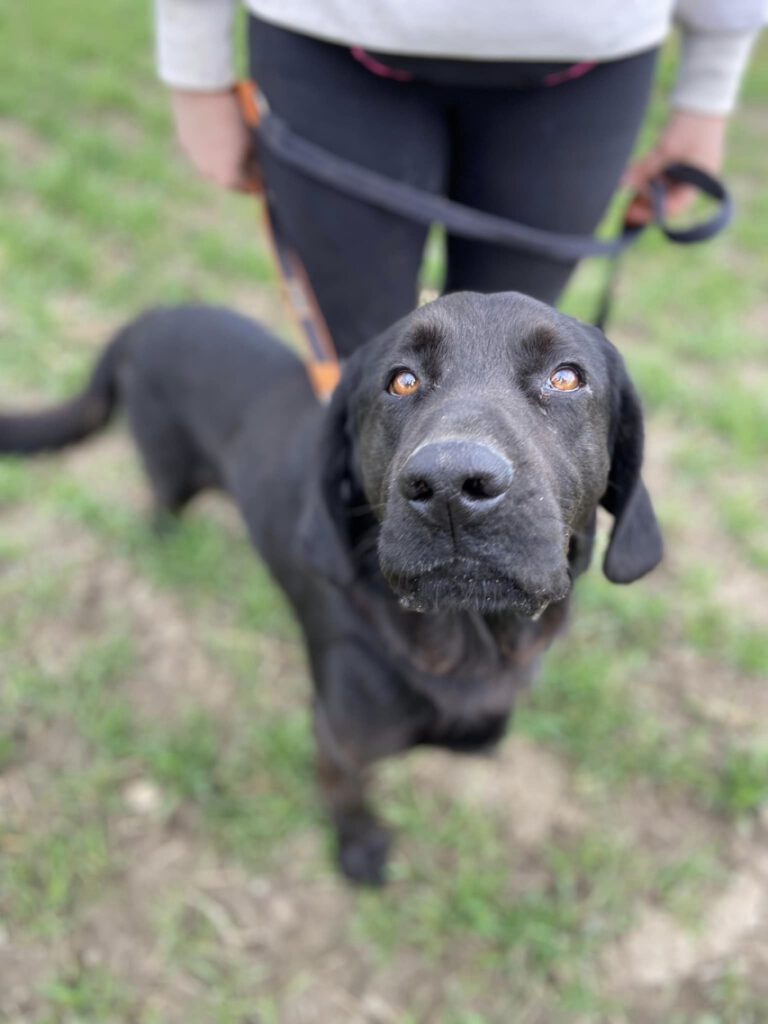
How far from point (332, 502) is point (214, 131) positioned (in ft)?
2.78

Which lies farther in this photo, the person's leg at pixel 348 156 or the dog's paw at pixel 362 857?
the dog's paw at pixel 362 857

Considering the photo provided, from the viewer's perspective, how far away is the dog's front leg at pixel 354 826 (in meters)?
2.03

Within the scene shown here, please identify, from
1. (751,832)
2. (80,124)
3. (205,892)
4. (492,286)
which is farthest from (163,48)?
(80,124)

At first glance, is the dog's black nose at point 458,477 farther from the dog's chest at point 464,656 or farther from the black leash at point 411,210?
the black leash at point 411,210

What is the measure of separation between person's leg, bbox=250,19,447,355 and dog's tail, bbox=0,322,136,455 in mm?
1139

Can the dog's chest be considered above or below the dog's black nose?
below

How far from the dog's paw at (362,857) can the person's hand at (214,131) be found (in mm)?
1636

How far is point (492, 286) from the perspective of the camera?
1860mm

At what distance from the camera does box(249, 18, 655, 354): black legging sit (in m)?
1.53

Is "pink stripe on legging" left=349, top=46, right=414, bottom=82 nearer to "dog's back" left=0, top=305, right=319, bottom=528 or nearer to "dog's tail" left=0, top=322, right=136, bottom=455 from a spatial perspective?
"dog's back" left=0, top=305, right=319, bottom=528

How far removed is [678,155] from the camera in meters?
1.93

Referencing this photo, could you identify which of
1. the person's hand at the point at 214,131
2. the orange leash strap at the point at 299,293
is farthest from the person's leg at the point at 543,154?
the person's hand at the point at 214,131

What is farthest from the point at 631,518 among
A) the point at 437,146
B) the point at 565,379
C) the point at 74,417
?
the point at 74,417

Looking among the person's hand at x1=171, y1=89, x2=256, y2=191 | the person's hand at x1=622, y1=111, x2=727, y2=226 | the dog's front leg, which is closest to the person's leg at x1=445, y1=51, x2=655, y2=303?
the person's hand at x1=622, y1=111, x2=727, y2=226
